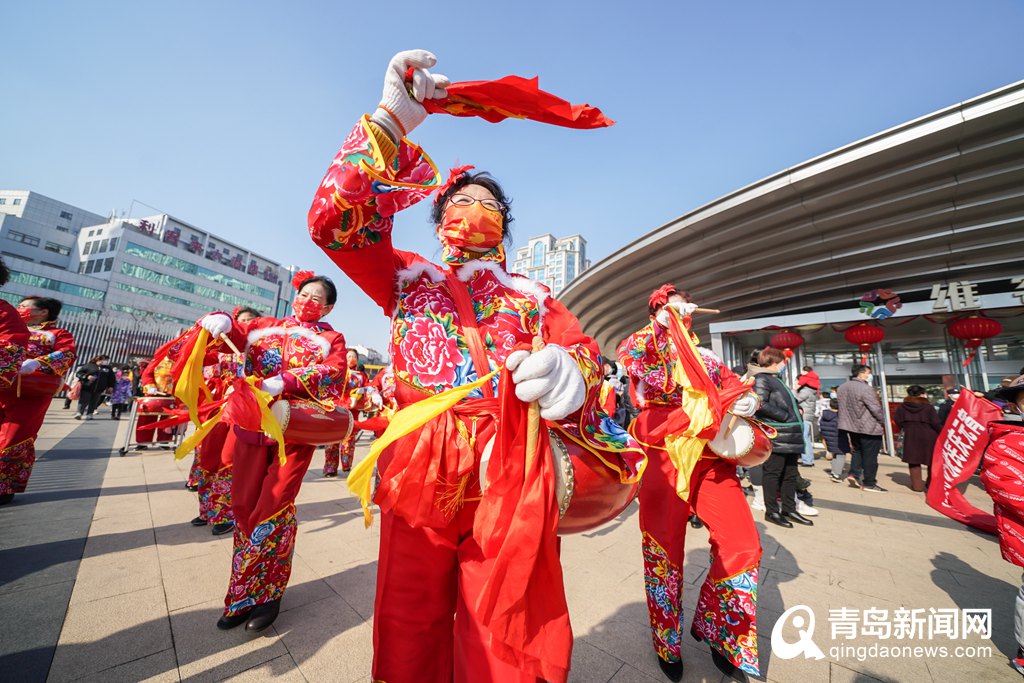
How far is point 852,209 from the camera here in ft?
33.4

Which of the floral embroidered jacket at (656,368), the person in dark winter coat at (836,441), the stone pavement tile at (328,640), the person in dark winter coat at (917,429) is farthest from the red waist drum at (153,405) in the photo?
the person in dark winter coat at (917,429)

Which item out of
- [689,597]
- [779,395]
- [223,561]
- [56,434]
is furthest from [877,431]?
[56,434]

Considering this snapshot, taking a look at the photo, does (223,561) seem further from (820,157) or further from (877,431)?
(820,157)

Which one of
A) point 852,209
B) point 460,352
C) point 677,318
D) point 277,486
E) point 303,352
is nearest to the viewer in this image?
point 460,352

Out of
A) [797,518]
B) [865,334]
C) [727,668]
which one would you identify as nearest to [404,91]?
[727,668]

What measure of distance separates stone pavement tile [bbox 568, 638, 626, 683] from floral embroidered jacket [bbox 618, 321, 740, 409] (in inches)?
60.3

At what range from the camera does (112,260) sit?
1647 inches

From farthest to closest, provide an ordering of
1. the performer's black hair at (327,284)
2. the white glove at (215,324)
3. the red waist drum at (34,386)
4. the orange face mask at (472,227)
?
the red waist drum at (34,386) → the performer's black hair at (327,284) → the white glove at (215,324) → the orange face mask at (472,227)

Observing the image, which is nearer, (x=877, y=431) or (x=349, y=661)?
(x=349, y=661)

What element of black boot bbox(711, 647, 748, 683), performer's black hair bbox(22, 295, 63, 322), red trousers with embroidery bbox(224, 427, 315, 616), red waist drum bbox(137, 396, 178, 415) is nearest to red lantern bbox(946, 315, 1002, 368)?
black boot bbox(711, 647, 748, 683)

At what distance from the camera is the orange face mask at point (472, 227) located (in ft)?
4.87

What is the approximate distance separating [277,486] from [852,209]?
13.7 metres

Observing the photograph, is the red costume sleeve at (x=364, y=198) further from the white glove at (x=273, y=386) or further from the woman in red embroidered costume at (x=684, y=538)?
the woman in red embroidered costume at (x=684, y=538)

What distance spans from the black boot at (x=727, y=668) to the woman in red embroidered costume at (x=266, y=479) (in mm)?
2585
